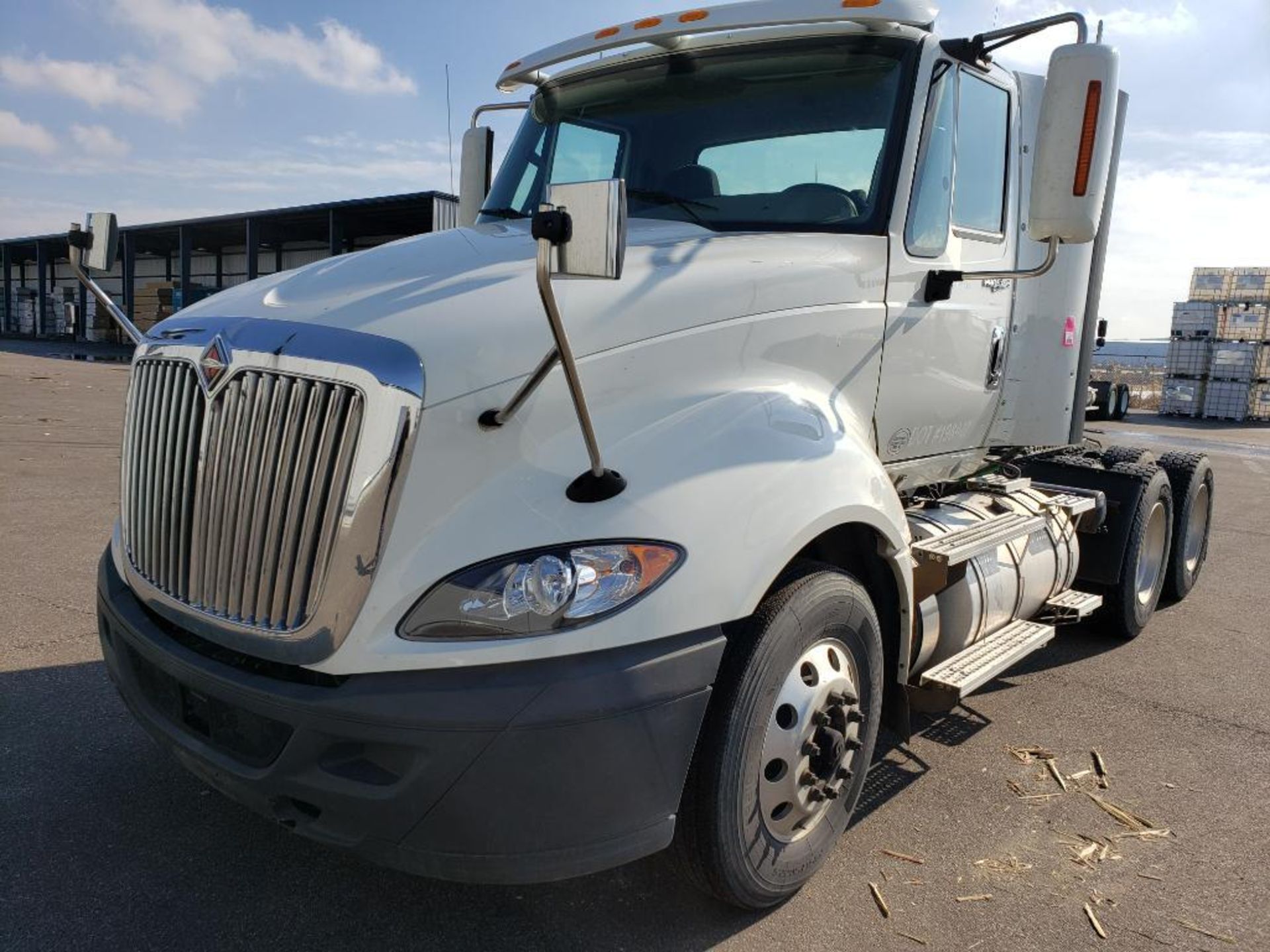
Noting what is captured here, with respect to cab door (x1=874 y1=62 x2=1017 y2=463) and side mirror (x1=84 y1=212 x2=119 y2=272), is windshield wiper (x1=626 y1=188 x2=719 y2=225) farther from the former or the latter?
side mirror (x1=84 y1=212 x2=119 y2=272)

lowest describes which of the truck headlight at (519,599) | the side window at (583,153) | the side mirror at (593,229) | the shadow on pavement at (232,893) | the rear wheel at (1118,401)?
the shadow on pavement at (232,893)

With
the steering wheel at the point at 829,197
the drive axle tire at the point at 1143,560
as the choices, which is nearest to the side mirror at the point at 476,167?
the steering wheel at the point at 829,197

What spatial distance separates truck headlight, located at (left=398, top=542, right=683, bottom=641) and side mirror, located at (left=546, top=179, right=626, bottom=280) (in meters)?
0.65

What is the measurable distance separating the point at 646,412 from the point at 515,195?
6.45ft

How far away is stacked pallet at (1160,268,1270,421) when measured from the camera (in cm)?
2448

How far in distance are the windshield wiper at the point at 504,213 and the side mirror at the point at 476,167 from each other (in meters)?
0.67

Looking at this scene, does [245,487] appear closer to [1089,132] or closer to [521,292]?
[521,292]

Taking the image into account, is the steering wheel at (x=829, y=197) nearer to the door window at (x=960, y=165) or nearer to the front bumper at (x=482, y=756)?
the door window at (x=960, y=165)

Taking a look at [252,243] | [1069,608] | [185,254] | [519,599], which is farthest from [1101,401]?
[185,254]

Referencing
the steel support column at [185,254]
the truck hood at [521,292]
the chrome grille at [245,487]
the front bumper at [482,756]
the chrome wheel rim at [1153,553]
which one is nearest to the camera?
the front bumper at [482,756]

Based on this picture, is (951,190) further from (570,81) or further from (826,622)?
(826,622)

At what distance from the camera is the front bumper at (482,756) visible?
2135mm

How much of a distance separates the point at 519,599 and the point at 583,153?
246 cm

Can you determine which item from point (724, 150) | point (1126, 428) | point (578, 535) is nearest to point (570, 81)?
point (724, 150)
